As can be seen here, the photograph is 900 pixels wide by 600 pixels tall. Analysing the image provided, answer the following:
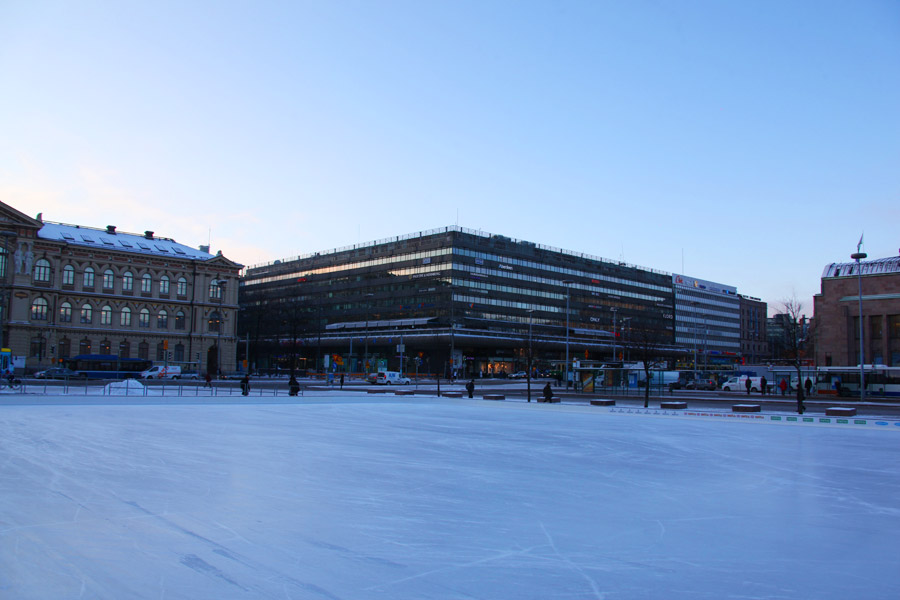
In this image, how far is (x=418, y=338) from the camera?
380 feet

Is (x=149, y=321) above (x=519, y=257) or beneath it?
beneath

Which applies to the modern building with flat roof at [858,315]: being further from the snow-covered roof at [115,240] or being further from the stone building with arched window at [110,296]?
the snow-covered roof at [115,240]

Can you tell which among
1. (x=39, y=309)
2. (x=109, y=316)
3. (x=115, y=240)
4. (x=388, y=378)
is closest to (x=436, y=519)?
(x=388, y=378)

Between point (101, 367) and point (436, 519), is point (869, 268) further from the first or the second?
point (101, 367)

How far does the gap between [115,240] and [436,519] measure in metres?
98.3

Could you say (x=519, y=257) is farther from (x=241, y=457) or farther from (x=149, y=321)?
(x=241, y=457)

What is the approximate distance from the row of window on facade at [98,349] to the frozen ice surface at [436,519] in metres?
71.0

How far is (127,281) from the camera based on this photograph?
91.3m

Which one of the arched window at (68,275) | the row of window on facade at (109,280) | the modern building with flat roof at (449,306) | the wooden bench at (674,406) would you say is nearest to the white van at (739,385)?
the wooden bench at (674,406)

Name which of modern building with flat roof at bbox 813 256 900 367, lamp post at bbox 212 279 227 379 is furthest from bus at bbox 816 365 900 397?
lamp post at bbox 212 279 227 379

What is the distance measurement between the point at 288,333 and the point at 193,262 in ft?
141

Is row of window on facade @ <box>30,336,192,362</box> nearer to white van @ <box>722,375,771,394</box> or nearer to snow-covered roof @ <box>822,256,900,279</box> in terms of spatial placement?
white van @ <box>722,375,771,394</box>

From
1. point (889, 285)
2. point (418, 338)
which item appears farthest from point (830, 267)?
point (418, 338)

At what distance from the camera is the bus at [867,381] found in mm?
51438
